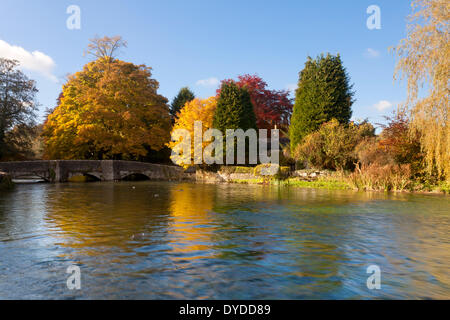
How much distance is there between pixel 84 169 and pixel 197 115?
35.1ft

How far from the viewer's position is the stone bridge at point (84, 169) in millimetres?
27016

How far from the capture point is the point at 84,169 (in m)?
29.9

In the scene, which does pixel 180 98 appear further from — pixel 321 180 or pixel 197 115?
pixel 321 180

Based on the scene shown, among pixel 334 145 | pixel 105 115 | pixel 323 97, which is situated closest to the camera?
pixel 334 145

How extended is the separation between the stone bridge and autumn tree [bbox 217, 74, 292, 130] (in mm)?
15575

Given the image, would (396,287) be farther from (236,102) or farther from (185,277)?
(236,102)

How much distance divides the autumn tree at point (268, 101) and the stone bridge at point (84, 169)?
51.1 ft

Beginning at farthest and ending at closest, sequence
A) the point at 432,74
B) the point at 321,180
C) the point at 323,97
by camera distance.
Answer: the point at 323,97
the point at 321,180
the point at 432,74

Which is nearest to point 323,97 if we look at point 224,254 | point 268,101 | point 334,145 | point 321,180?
point 334,145

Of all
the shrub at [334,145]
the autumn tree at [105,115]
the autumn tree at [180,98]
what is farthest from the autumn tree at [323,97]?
the autumn tree at [180,98]

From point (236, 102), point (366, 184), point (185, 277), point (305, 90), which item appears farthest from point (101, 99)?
point (185, 277)

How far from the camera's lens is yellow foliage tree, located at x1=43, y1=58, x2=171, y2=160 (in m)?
32.3

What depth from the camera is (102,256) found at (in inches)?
224
